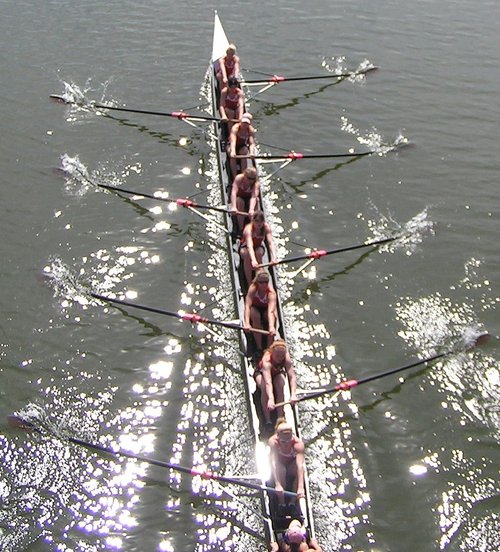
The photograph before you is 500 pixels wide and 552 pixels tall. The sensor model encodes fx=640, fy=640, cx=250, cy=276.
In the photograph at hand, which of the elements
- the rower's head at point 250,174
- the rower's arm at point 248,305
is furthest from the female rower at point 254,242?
the rower's head at point 250,174

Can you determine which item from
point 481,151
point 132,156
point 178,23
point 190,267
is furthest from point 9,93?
point 481,151

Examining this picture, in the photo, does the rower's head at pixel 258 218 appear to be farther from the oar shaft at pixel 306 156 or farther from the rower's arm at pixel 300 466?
the rower's arm at pixel 300 466

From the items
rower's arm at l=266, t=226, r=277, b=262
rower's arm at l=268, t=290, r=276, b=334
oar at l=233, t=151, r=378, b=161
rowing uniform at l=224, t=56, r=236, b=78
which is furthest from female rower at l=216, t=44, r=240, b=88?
rower's arm at l=268, t=290, r=276, b=334

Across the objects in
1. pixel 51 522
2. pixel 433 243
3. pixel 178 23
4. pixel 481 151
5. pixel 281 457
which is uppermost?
pixel 178 23

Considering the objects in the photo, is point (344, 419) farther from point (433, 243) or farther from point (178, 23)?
point (178, 23)

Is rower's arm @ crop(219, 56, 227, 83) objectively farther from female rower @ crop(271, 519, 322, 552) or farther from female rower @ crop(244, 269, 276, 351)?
female rower @ crop(271, 519, 322, 552)
